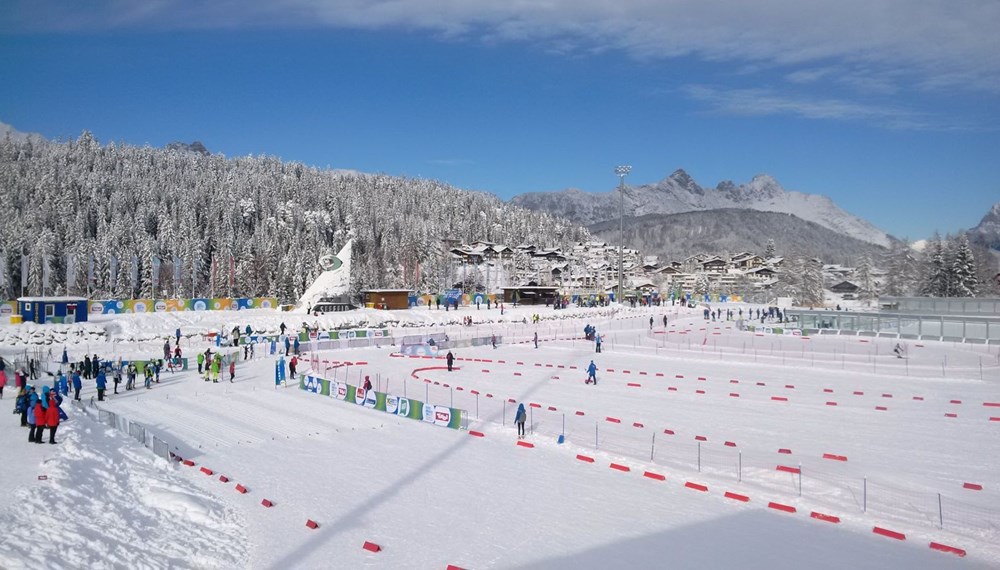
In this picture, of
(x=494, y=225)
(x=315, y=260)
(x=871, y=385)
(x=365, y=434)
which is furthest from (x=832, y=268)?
(x=365, y=434)

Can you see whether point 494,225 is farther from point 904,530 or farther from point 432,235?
point 904,530

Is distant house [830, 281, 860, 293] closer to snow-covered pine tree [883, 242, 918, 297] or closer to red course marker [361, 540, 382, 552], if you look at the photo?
snow-covered pine tree [883, 242, 918, 297]

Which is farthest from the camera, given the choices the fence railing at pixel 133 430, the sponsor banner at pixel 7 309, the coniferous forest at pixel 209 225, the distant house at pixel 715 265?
the distant house at pixel 715 265

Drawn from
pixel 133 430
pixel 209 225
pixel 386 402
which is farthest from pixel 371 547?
pixel 209 225

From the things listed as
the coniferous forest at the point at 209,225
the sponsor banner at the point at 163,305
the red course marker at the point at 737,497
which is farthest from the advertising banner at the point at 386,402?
A: the coniferous forest at the point at 209,225

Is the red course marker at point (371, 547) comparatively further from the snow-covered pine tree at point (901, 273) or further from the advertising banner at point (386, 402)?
the snow-covered pine tree at point (901, 273)

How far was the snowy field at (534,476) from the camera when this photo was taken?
11094mm

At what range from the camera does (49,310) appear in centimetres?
4147

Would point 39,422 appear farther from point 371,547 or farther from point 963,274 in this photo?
point 963,274

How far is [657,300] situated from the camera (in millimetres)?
82562

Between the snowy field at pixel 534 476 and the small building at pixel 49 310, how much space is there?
18.3 meters

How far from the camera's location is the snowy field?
437 inches

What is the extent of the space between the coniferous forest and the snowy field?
44.9 meters

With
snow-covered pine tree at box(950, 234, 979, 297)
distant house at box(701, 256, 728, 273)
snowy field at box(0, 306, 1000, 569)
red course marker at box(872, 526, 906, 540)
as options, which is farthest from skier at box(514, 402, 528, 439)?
distant house at box(701, 256, 728, 273)
